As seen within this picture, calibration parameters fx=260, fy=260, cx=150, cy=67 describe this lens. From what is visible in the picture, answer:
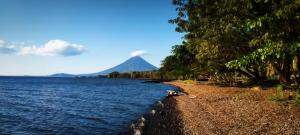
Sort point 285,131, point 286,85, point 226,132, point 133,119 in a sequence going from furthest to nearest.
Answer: point 286,85 → point 133,119 → point 226,132 → point 285,131

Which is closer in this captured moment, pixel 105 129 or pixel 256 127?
pixel 256 127

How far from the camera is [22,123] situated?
23.8 m

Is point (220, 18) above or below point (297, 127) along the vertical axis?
above

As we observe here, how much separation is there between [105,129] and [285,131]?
13206 mm

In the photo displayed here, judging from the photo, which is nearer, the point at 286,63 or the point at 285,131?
the point at 285,131

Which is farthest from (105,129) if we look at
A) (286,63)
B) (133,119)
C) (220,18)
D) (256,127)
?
(286,63)

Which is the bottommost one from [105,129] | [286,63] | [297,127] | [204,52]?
[105,129]

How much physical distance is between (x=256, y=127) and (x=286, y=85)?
2132cm

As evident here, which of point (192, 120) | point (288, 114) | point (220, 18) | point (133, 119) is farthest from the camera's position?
point (133, 119)

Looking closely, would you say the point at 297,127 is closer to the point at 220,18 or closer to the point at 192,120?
the point at 192,120

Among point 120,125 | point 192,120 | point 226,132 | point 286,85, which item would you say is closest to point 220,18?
point 192,120

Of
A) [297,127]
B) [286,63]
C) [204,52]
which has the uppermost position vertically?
[204,52]

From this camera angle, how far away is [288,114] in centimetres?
1734

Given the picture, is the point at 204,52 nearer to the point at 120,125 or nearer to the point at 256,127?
the point at 120,125
